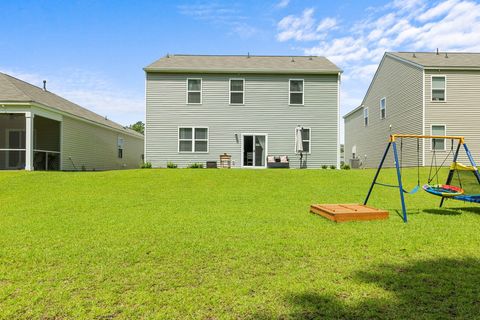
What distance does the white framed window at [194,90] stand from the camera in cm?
1817

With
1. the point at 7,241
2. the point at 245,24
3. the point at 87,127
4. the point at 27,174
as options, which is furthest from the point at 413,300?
the point at 87,127

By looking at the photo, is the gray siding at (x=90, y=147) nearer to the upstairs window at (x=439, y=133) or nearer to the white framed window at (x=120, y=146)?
the white framed window at (x=120, y=146)

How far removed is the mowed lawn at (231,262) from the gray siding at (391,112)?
498 inches

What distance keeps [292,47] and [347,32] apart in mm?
6194

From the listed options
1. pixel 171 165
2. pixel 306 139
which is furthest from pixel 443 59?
pixel 171 165

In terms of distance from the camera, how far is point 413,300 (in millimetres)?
2705

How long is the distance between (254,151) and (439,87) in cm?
1175

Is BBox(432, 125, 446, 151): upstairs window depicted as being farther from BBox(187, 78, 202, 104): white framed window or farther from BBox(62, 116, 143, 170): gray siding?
BBox(62, 116, 143, 170): gray siding

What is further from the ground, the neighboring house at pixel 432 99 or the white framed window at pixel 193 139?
the neighboring house at pixel 432 99

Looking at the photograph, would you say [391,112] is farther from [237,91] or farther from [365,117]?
[237,91]

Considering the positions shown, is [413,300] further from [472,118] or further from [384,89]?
[384,89]

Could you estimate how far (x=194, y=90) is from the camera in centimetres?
1822

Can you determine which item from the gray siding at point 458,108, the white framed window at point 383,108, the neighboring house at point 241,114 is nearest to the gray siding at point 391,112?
the white framed window at point 383,108

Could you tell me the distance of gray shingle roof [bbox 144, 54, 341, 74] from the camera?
18.0 meters
